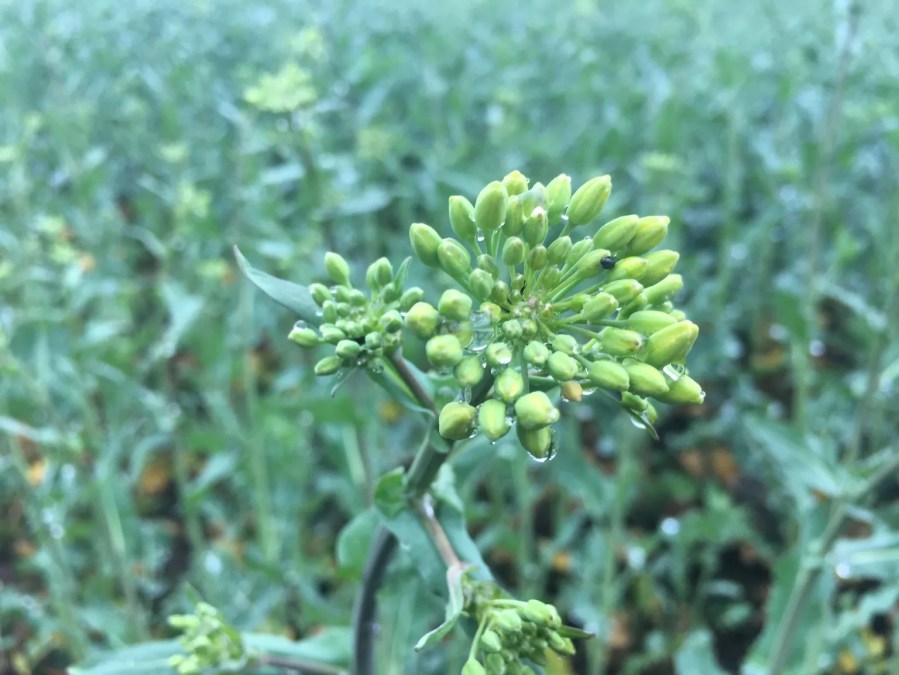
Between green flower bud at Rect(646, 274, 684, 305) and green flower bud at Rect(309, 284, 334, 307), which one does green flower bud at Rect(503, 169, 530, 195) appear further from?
green flower bud at Rect(309, 284, 334, 307)

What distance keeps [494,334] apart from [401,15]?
320 inches

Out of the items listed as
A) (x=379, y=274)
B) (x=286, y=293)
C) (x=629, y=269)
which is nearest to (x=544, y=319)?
(x=629, y=269)

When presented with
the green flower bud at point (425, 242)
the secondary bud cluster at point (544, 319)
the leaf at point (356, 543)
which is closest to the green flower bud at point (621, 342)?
the secondary bud cluster at point (544, 319)

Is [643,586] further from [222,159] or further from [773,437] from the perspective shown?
[222,159]

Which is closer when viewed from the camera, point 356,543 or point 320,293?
point 320,293

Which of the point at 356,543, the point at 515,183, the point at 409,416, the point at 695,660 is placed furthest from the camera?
the point at 409,416

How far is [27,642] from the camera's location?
12.0 feet

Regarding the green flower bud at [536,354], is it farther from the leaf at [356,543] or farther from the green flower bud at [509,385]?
the leaf at [356,543]

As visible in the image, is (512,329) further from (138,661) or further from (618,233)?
(138,661)

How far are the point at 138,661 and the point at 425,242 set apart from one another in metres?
1.20

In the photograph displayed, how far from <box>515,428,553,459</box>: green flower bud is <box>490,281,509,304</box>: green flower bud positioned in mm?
183

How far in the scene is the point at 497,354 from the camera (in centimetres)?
115

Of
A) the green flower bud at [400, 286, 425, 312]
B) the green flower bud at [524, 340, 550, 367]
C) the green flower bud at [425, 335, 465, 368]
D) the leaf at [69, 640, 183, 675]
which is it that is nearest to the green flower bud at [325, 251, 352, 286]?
the green flower bud at [400, 286, 425, 312]

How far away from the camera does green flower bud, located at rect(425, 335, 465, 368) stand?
1.14 meters
